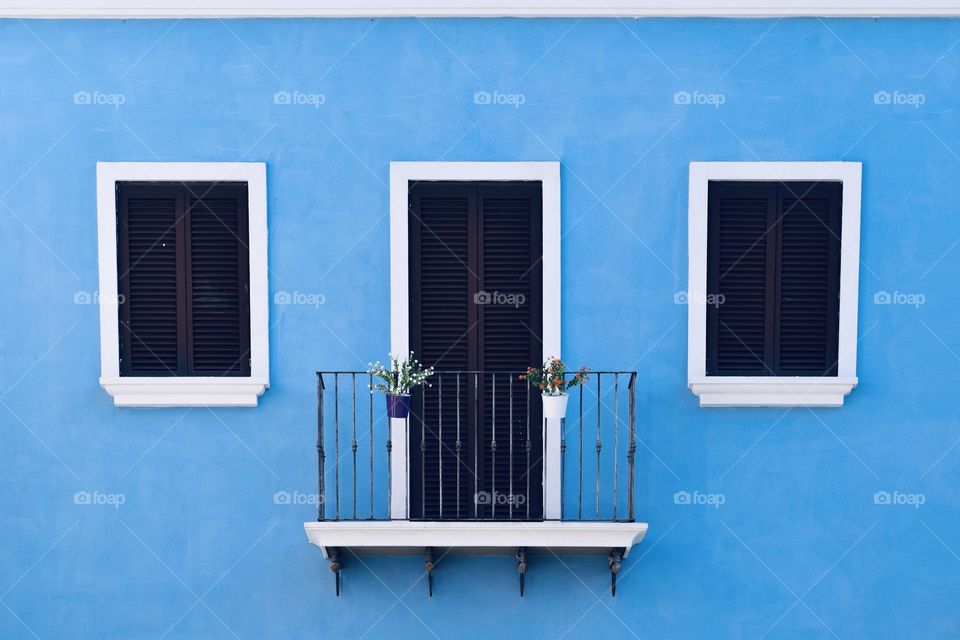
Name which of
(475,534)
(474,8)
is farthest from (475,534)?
(474,8)

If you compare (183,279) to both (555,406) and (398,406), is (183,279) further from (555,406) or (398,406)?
(555,406)

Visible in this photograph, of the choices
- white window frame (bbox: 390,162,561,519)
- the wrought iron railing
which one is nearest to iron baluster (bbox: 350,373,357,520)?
the wrought iron railing

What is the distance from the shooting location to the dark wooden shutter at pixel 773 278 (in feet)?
20.7

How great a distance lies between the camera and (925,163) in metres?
6.23

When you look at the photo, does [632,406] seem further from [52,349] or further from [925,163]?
[52,349]

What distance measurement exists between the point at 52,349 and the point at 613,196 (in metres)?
4.58

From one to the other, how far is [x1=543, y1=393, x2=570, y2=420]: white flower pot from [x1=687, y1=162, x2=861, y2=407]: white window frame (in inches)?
41.8

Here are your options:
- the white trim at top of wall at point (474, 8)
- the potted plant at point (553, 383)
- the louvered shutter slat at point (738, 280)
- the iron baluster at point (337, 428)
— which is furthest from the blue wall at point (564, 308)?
the potted plant at point (553, 383)

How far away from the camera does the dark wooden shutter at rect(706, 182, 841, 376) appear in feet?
20.7

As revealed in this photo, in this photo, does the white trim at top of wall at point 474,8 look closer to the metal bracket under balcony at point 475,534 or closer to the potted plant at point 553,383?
the potted plant at point 553,383

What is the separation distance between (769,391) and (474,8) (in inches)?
148

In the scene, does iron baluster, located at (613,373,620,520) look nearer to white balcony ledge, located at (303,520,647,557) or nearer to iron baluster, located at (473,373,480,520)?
white balcony ledge, located at (303,520,647,557)

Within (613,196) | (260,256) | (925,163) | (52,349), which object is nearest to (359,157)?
(260,256)

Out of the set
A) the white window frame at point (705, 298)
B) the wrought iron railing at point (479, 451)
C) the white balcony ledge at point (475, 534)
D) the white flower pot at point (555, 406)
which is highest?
the white window frame at point (705, 298)
